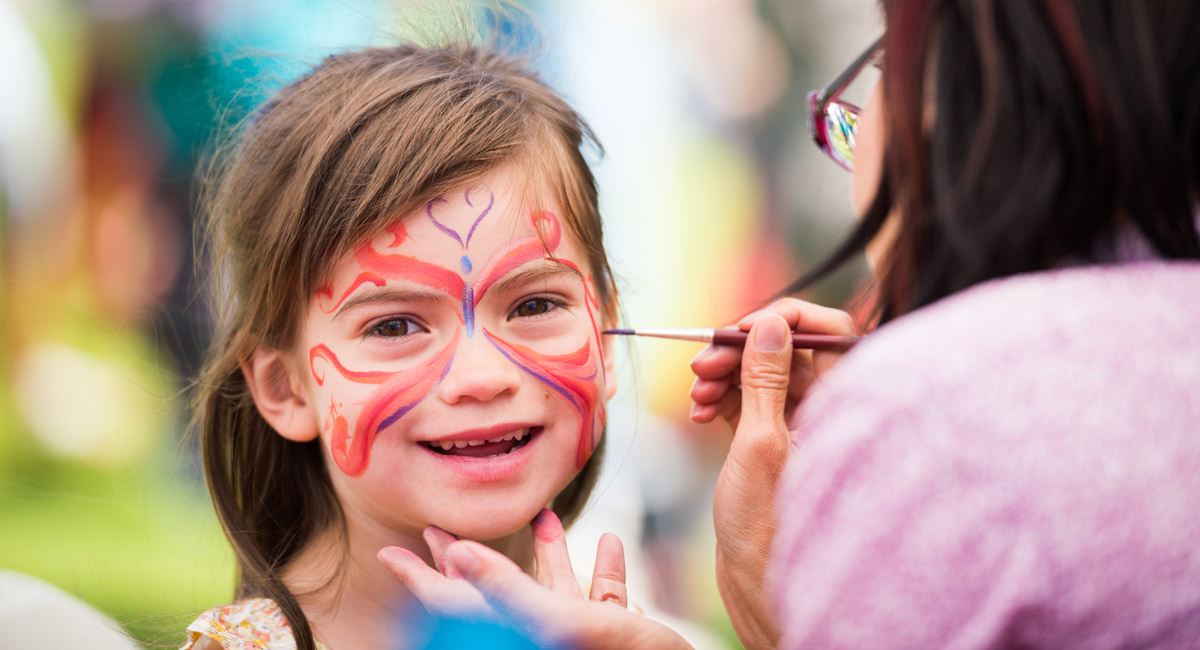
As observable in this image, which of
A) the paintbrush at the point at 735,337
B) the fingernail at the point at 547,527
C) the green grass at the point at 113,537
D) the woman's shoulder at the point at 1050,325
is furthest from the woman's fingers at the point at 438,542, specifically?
the green grass at the point at 113,537

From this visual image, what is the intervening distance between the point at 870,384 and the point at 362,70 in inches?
36.6

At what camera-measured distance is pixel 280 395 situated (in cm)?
128

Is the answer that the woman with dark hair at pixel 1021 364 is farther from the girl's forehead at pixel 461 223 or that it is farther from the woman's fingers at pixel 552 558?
the girl's forehead at pixel 461 223

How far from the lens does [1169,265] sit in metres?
0.70

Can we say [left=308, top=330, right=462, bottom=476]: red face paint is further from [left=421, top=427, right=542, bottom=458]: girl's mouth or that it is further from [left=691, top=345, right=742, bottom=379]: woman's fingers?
[left=691, top=345, right=742, bottom=379]: woman's fingers

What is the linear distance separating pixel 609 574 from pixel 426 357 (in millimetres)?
366

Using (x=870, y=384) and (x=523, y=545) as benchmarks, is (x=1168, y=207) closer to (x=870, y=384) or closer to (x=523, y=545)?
(x=870, y=384)

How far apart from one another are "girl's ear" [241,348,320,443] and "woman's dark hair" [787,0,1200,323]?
2.88 feet

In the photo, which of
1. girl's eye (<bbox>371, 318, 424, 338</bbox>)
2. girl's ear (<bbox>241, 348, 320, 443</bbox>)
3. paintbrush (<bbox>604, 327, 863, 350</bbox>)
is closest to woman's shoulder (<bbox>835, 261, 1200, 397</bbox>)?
paintbrush (<bbox>604, 327, 863, 350</bbox>)

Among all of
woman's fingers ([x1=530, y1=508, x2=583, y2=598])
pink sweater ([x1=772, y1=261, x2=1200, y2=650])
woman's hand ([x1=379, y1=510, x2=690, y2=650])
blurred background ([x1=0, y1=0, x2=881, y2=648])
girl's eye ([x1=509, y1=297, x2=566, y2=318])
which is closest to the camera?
pink sweater ([x1=772, y1=261, x2=1200, y2=650])

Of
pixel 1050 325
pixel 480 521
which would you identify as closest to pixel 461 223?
pixel 480 521

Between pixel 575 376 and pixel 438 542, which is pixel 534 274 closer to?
pixel 575 376

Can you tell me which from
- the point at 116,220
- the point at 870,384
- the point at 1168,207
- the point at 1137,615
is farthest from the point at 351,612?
the point at 116,220

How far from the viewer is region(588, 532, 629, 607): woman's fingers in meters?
1.09
